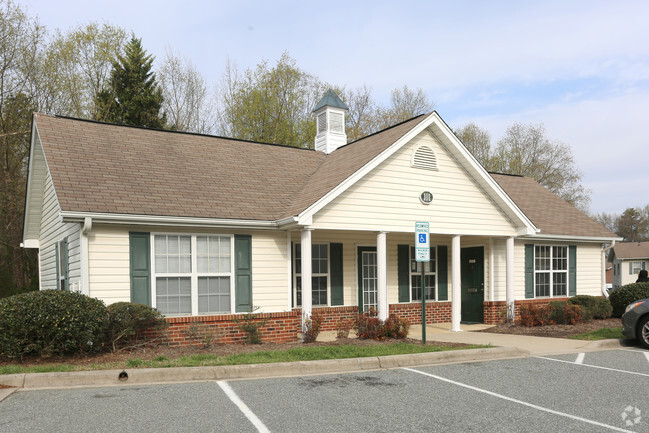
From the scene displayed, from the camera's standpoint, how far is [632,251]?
5656 cm

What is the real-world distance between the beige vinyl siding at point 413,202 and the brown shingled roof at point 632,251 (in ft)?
158

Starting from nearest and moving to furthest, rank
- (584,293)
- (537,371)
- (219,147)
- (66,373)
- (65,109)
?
(66,373), (537,371), (219,147), (584,293), (65,109)

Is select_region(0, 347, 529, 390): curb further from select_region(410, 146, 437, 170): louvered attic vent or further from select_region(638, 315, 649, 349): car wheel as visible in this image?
select_region(410, 146, 437, 170): louvered attic vent

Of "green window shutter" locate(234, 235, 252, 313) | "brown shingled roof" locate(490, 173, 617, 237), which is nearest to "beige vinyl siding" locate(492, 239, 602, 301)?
"brown shingled roof" locate(490, 173, 617, 237)

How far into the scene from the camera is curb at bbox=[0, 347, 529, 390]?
7.65m

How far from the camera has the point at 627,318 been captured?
11.8m

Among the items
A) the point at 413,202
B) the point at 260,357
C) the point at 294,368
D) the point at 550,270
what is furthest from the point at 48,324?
the point at 550,270

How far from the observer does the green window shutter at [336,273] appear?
48.9ft

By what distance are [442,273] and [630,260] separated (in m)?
48.7

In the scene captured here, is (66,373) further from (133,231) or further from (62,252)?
(62,252)

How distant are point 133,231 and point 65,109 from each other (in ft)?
69.8

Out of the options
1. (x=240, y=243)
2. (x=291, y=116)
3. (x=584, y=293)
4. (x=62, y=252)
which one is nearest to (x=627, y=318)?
(x=584, y=293)

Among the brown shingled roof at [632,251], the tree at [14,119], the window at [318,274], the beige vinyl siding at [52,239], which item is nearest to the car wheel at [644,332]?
the window at [318,274]

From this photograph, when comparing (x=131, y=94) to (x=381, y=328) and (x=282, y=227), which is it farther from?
(x=381, y=328)
